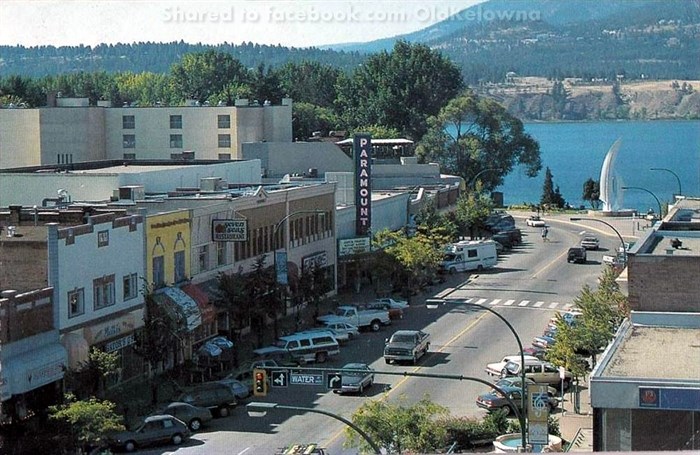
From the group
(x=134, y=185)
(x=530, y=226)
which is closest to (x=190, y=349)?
(x=134, y=185)

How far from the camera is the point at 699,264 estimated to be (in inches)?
940

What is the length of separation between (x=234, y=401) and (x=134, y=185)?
1443cm

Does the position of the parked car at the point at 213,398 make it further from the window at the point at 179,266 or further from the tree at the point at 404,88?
the tree at the point at 404,88

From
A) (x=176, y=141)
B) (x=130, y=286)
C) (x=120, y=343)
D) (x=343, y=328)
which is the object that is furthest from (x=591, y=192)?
(x=120, y=343)

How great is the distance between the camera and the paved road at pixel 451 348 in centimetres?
2509

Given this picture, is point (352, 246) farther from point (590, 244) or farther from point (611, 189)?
point (611, 189)

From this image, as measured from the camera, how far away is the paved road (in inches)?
988

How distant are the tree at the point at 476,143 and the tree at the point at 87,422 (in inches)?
2078

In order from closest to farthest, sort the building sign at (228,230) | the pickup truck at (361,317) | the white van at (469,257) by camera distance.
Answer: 1. the building sign at (228,230)
2. the pickup truck at (361,317)
3. the white van at (469,257)

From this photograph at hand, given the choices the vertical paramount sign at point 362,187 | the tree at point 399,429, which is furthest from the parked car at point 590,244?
the tree at point 399,429

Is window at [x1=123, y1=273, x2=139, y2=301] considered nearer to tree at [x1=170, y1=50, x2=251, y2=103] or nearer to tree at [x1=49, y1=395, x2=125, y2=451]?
tree at [x1=49, y1=395, x2=125, y2=451]

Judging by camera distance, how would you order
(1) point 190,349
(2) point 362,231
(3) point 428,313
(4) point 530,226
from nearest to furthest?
(1) point 190,349 → (3) point 428,313 → (2) point 362,231 → (4) point 530,226

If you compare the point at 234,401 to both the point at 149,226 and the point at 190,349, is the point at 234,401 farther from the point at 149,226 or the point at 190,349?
the point at 149,226

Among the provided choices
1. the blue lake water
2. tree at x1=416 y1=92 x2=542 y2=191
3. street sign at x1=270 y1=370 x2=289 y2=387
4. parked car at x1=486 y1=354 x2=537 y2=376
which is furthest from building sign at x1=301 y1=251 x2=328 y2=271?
the blue lake water
